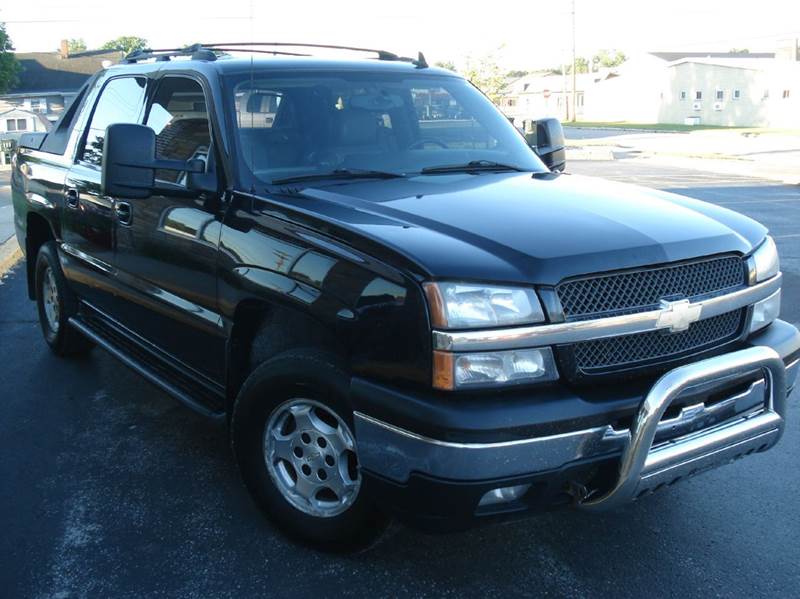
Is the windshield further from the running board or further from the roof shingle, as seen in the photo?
the roof shingle

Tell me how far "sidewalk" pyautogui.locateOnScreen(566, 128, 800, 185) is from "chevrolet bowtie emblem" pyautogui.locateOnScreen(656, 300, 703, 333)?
658 inches

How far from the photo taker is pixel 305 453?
3.23 metres

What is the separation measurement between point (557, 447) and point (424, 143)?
2.06m

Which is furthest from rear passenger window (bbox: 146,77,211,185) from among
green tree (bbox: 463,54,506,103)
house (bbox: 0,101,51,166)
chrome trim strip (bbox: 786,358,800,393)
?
green tree (bbox: 463,54,506,103)

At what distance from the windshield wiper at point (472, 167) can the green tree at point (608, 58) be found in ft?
435

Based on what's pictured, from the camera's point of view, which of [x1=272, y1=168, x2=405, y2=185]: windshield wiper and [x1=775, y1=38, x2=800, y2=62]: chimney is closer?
[x1=272, y1=168, x2=405, y2=185]: windshield wiper

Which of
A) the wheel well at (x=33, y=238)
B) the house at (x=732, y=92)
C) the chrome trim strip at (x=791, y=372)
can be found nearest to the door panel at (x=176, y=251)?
the wheel well at (x=33, y=238)

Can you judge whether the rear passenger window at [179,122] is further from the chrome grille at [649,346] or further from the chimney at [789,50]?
the chimney at [789,50]

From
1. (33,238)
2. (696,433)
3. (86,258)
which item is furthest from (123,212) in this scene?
(696,433)

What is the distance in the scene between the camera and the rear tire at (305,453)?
3031 millimetres

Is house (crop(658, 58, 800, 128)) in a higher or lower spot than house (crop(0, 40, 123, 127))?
lower

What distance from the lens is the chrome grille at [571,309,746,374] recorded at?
2.82m

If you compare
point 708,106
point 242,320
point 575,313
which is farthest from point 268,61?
point 708,106

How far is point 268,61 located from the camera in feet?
13.7
